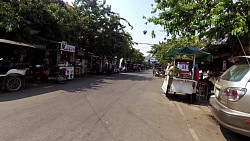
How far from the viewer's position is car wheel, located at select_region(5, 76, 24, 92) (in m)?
11.5

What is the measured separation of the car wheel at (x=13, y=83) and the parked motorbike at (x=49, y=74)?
13.1 feet

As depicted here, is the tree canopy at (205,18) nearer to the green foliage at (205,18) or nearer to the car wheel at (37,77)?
the green foliage at (205,18)

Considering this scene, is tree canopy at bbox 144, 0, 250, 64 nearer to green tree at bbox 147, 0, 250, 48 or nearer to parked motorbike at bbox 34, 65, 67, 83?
green tree at bbox 147, 0, 250, 48

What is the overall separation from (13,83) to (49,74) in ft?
15.7

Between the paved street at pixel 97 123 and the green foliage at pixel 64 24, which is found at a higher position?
the green foliage at pixel 64 24

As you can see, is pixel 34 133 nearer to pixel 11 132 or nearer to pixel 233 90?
pixel 11 132

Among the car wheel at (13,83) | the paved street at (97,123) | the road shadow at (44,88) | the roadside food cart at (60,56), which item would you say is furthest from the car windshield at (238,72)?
the roadside food cart at (60,56)

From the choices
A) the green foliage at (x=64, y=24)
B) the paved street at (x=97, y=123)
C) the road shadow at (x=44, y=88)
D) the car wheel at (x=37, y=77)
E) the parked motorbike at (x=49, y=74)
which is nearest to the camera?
A: the paved street at (x=97, y=123)

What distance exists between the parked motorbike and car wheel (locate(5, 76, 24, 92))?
3.99 metres

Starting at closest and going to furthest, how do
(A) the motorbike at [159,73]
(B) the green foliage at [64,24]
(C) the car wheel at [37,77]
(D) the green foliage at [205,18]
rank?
(D) the green foliage at [205,18], (B) the green foliage at [64,24], (C) the car wheel at [37,77], (A) the motorbike at [159,73]

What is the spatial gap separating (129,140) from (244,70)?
281 cm

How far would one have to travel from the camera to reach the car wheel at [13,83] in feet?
37.6

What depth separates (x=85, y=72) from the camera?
26.7 metres

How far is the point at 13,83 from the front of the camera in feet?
38.5
